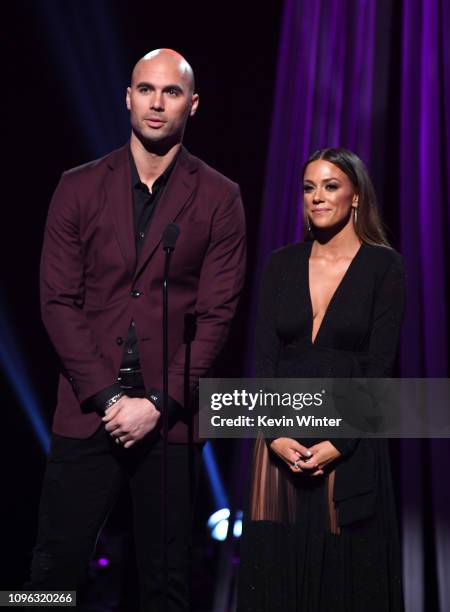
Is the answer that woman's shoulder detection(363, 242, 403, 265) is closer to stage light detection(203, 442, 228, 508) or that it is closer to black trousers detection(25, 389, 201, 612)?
black trousers detection(25, 389, 201, 612)

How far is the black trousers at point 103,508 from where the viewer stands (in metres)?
2.53

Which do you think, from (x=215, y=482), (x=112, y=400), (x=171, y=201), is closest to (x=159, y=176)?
(x=171, y=201)

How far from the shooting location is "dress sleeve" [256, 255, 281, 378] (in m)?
2.71

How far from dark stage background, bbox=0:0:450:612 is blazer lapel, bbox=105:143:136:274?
1.41 m

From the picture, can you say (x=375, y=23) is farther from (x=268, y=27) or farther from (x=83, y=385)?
(x=83, y=385)

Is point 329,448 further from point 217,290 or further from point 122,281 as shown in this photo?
point 122,281

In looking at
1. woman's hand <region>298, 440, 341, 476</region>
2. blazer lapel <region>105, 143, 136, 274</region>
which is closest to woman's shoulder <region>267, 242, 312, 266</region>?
blazer lapel <region>105, 143, 136, 274</region>

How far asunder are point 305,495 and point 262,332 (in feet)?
1.77

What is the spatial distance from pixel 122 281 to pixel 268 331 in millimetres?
512

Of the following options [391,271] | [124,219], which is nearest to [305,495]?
[391,271]

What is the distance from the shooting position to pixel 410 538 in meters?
3.74

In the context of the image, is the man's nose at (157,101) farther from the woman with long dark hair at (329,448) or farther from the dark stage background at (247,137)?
the dark stage background at (247,137)

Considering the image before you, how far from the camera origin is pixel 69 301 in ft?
8.48

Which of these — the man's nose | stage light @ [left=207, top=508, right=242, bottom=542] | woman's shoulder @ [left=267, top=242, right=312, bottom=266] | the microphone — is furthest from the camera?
stage light @ [left=207, top=508, right=242, bottom=542]
